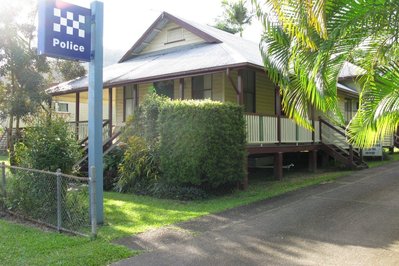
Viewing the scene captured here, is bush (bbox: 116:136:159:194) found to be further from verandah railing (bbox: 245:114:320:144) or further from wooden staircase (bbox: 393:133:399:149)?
wooden staircase (bbox: 393:133:399:149)

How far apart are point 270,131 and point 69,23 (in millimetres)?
8144

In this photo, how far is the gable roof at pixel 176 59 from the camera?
1329cm

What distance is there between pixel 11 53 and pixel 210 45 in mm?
A: 8966

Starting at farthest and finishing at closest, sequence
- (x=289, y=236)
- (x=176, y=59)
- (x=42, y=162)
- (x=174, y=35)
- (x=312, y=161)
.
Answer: (x=174, y=35)
(x=312, y=161)
(x=176, y=59)
(x=42, y=162)
(x=289, y=236)

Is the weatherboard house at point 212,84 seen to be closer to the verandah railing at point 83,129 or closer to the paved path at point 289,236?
the verandah railing at point 83,129

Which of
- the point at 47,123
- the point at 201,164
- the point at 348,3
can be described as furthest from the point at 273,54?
the point at 47,123

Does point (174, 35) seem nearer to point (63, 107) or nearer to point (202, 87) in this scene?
point (202, 87)

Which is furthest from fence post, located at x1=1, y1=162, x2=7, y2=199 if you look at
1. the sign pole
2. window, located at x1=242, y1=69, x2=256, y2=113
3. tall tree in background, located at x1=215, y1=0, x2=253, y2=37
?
tall tree in background, located at x1=215, y1=0, x2=253, y2=37

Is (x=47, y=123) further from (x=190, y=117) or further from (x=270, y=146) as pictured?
(x=270, y=146)

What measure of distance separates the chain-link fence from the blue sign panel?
7.50 ft

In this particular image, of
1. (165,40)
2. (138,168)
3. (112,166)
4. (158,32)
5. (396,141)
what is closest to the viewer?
(138,168)

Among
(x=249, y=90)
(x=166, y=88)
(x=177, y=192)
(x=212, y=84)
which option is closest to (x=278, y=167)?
(x=249, y=90)

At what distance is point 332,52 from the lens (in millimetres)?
6098

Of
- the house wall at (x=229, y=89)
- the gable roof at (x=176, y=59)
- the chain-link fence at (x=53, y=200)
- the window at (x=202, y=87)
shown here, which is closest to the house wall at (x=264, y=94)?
the gable roof at (x=176, y=59)
